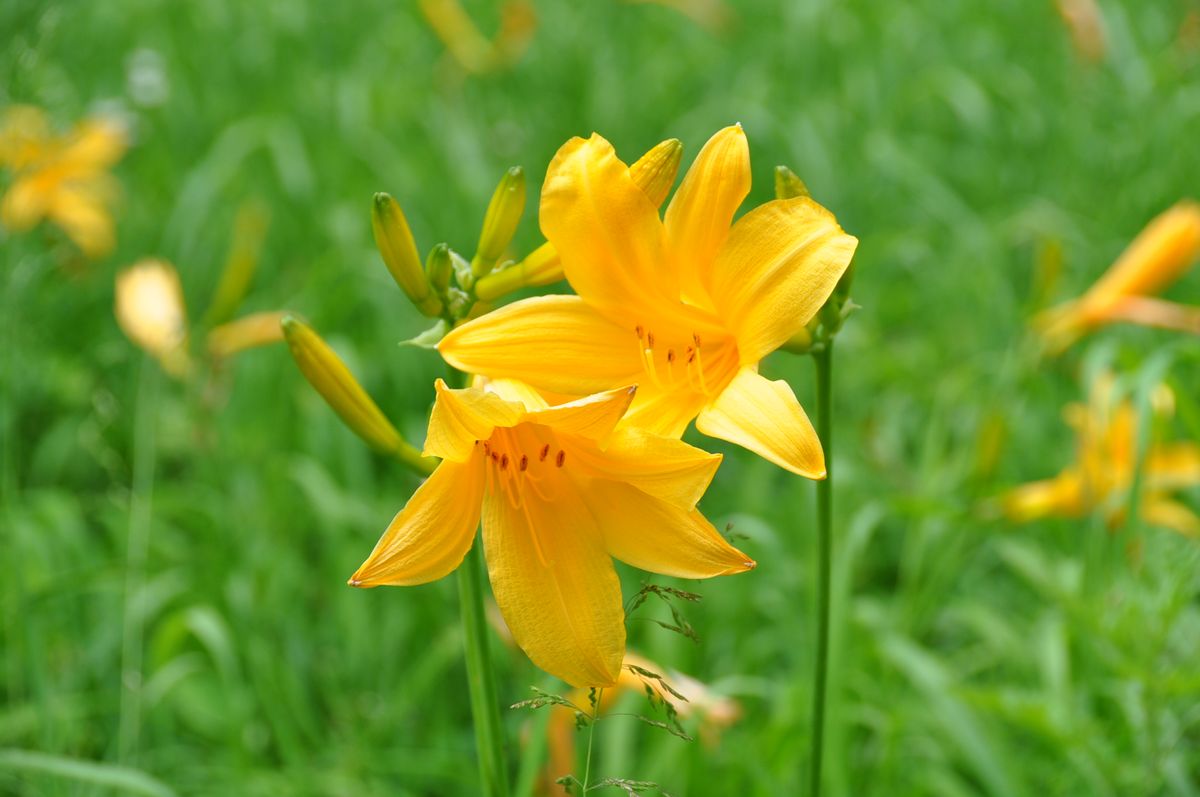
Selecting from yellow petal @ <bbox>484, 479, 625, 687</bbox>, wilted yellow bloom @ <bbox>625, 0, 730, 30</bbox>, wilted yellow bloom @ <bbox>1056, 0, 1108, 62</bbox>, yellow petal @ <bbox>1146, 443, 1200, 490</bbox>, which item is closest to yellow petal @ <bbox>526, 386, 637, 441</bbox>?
yellow petal @ <bbox>484, 479, 625, 687</bbox>

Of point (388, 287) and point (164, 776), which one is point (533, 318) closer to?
point (164, 776)

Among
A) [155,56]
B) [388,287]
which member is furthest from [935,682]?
[155,56]

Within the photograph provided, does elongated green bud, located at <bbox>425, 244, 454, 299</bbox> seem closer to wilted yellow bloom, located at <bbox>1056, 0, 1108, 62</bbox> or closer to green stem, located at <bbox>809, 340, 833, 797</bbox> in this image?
green stem, located at <bbox>809, 340, 833, 797</bbox>

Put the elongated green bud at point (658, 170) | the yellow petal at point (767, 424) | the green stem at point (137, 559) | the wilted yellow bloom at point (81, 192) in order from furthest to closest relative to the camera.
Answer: the wilted yellow bloom at point (81, 192) → the green stem at point (137, 559) → the elongated green bud at point (658, 170) → the yellow petal at point (767, 424)

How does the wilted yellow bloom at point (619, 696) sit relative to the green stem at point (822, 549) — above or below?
below

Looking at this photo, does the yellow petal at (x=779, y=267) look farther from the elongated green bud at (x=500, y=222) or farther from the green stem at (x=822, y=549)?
the elongated green bud at (x=500, y=222)

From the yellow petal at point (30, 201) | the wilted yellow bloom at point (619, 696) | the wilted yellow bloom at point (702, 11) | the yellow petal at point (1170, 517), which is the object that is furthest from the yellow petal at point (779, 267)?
the wilted yellow bloom at point (702, 11)

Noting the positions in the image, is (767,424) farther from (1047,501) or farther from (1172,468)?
(1172,468)

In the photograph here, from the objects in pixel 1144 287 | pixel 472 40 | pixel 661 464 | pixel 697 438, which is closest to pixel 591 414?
pixel 661 464
